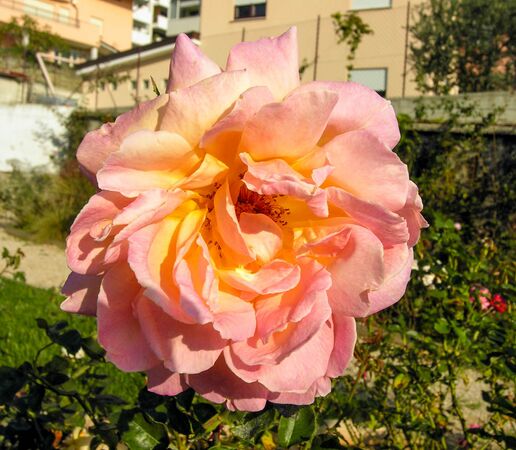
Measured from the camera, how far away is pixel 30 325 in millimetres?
4066

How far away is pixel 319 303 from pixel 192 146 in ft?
0.78

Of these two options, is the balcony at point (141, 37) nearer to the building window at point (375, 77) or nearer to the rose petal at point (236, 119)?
the building window at point (375, 77)

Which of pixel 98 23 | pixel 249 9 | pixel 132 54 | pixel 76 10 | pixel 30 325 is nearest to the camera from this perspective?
pixel 30 325

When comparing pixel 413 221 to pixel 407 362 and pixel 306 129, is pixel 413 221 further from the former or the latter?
pixel 407 362

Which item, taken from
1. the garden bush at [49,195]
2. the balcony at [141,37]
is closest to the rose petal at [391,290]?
the garden bush at [49,195]

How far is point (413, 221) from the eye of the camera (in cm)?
A: 73

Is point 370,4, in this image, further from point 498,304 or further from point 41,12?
point 41,12

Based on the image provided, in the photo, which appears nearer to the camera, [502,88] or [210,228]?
[210,228]

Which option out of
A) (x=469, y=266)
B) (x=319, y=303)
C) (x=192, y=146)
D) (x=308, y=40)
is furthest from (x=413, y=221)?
(x=308, y=40)

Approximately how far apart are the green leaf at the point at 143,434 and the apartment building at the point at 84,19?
32575 mm

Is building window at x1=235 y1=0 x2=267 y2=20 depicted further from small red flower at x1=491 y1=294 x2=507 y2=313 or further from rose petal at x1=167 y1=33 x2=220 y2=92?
rose petal at x1=167 y1=33 x2=220 y2=92

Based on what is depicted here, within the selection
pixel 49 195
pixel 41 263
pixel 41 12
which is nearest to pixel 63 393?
pixel 41 263

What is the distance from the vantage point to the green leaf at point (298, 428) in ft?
2.89

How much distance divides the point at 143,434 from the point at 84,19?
37257mm
